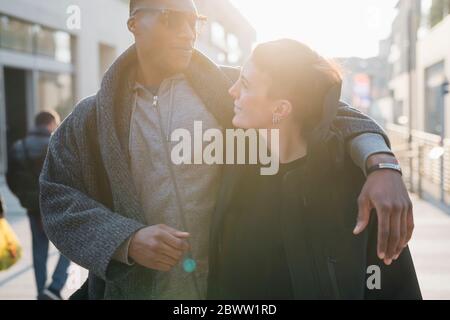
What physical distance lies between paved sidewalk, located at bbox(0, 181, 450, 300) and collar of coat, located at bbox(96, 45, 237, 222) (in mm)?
917

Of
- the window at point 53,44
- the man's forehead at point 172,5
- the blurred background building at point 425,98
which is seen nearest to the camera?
the man's forehead at point 172,5

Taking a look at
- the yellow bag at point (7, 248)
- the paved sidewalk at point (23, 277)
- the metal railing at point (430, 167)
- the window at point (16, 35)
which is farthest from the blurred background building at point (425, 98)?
the yellow bag at point (7, 248)

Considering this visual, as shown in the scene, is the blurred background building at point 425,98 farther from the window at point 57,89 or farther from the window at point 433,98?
the window at point 57,89

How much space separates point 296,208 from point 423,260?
16.9 feet

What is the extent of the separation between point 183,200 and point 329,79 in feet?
1.64

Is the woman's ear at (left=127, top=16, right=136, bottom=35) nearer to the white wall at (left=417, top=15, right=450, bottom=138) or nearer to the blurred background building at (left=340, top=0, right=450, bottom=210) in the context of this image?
the blurred background building at (left=340, top=0, right=450, bottom=210)

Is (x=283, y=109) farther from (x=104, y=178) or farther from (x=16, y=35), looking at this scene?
(x=16, y=35)

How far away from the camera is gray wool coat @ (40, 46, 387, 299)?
5.29ft

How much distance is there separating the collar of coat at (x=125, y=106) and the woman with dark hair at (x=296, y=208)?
16 centimetres

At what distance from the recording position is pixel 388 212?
1316 mm

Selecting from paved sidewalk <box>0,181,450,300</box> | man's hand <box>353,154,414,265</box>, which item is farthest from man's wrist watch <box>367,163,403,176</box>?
paved sidewalk <box>0,181,450,300</box>

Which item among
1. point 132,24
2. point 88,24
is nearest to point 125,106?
point 132,24

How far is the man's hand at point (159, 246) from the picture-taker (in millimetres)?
1474

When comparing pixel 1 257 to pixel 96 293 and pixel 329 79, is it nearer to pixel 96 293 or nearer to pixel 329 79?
pixel 96 293
